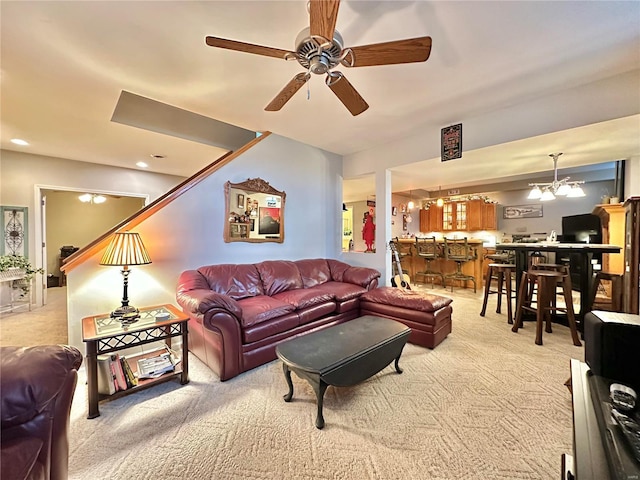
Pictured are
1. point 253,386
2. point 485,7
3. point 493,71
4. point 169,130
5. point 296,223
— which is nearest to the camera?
point 485,7

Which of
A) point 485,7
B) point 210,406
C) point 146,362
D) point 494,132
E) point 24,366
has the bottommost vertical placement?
point 210,406

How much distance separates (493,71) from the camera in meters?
2.44

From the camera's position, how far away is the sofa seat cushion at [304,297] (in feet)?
9.74

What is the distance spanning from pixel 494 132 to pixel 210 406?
4205 millimetres

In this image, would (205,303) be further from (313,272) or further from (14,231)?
(14,231)

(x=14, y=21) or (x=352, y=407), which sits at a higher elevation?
(x=14, y=21)

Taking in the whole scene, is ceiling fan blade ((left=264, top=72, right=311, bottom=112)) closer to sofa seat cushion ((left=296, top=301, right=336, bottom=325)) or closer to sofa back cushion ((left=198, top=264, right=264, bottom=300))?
sofa back cushion ((left=198, top=264, right=264, bottom=300))

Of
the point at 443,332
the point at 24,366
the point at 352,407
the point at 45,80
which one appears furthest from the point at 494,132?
the point at 45,80

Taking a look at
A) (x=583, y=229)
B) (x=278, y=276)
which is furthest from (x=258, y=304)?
(x=583, y=229)

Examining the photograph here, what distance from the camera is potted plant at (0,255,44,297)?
13.4ft

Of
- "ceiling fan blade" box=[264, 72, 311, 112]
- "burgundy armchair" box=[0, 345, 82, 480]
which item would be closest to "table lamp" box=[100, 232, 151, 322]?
"burgundy armchair" box=[0, 345, 82, 480]

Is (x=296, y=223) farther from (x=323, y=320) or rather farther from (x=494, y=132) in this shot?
(x=494, y=132)

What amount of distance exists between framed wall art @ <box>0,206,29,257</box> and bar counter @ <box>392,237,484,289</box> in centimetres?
761

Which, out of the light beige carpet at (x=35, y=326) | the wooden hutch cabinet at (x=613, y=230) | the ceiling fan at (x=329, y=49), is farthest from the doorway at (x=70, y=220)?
the wooden hutch cabinet at (x=613, y=230)
